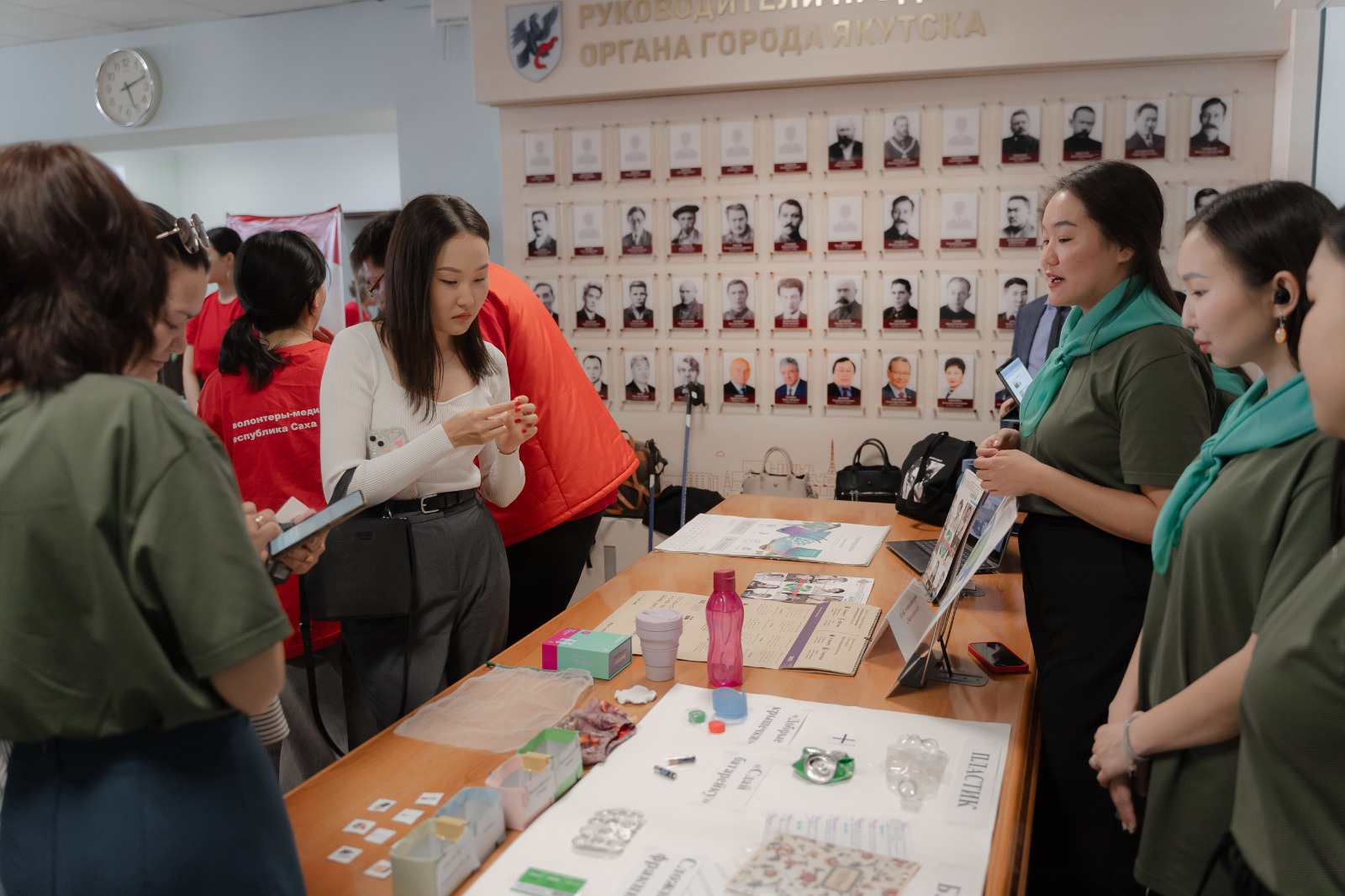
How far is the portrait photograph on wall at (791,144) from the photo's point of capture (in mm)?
4035

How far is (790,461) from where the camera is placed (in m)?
4.28

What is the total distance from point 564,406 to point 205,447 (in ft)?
5.95

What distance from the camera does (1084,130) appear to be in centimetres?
369

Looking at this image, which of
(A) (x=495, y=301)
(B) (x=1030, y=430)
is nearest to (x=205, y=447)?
(B) (x=1030, y=430)

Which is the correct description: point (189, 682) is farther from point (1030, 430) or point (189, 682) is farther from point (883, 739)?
point (1030, 430)

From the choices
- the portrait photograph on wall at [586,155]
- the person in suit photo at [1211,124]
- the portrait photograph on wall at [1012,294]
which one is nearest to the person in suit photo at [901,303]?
the portrait photograph on wall at [1012,294]

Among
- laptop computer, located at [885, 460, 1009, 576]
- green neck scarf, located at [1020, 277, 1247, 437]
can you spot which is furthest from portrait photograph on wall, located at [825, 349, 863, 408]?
green neck scarf, located at [1020, 277, 1247, 437]

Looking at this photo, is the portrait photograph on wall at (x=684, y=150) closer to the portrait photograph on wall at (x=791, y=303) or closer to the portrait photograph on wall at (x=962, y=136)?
the portrait photograph on wall at (x=791, y=303)

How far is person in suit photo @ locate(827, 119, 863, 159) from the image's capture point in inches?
156

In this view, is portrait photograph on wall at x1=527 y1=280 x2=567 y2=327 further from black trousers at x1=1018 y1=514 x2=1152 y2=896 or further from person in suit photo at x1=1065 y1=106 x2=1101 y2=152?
black trousers at x1=1018 y1=514 x2=1152 y2=896

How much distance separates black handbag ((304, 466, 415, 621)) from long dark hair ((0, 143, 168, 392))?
99cm

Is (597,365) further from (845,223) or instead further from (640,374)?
(845,223)

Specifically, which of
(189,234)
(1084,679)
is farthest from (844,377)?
(189,234)

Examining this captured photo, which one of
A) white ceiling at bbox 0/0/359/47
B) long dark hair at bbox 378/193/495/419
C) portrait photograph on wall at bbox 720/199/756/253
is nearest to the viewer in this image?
long dark hair at bbox 378/193/495/419
